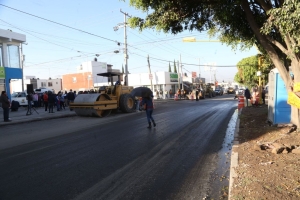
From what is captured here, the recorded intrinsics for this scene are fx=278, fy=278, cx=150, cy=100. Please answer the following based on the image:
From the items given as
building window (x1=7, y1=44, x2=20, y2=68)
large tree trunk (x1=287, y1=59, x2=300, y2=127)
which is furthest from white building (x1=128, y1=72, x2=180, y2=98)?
large tree trunk (x1=287, y1=59, x2=300, y2=127)

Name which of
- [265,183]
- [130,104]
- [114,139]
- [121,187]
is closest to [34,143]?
[114,139]

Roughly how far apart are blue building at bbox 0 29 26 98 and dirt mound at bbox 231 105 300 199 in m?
27.2

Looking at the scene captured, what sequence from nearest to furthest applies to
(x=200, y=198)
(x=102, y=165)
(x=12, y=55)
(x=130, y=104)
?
(x=200, y=198), (x=102, y=165), (x=130, y=104), (x=12, y=55)

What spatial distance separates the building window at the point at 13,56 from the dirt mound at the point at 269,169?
29.0 m

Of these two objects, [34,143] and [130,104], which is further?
[130,104]

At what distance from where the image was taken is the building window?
30266mm

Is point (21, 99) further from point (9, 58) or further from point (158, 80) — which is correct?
point (158, 80)

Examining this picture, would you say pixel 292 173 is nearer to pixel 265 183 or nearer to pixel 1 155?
pixel 265 183

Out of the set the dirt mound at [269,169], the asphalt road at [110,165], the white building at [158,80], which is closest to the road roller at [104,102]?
the asphalt road at [110,165]

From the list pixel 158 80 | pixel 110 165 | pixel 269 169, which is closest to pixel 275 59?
pixel 269 169

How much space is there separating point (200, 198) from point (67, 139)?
21.3ft

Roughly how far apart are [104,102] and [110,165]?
1105 cm

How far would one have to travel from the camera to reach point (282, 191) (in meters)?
4.16

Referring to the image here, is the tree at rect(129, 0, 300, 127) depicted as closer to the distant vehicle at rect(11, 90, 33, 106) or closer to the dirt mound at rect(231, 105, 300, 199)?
the dirt mound at rect(231, 105, 300, 199)
